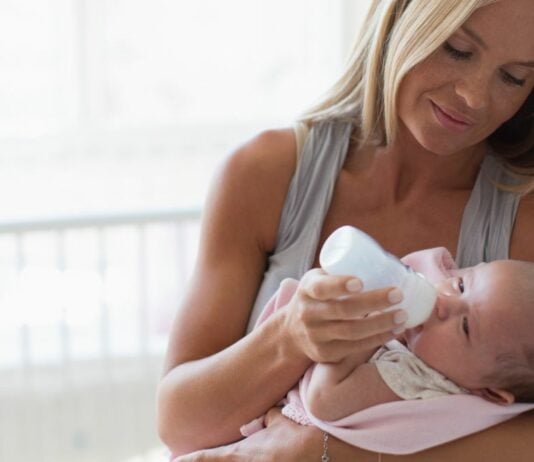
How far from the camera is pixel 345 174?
2041 millimetres

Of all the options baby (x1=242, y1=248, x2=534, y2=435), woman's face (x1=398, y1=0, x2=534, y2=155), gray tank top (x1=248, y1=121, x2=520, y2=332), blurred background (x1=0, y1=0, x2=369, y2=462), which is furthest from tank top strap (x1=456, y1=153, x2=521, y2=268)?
blurred background (x1=0, y1=0, x2=369, y2=462)

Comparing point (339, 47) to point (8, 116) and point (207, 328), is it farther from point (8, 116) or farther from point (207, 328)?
point (207, 328)

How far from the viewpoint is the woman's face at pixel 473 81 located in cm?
173

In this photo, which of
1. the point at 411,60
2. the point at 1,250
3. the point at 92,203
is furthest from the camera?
the point at 1,250

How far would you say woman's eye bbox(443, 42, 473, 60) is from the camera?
1782 mm

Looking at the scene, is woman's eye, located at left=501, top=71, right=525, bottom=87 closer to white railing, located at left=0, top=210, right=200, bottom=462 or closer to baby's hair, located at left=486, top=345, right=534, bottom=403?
baby's hair, located at left=486, top=345, right=534, bottom=403

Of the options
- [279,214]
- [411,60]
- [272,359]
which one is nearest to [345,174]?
[279,214]

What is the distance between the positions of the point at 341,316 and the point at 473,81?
1.58ft

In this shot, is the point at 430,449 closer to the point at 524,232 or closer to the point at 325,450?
the point at 325,450

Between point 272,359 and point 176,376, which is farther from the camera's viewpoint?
point 176,376

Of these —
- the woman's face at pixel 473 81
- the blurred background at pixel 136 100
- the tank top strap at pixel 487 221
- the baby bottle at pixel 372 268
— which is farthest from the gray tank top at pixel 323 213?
the blurred background at pixel 136 100

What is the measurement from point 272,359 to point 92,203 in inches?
104

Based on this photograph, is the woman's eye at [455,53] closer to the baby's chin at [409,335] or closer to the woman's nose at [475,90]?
the woman's nose at [475,90]

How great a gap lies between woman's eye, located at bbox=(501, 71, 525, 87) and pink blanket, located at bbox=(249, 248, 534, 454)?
495 millimetres
